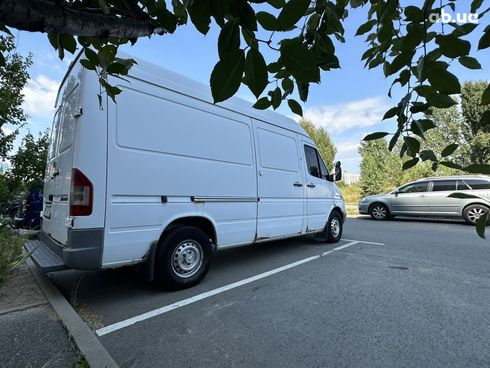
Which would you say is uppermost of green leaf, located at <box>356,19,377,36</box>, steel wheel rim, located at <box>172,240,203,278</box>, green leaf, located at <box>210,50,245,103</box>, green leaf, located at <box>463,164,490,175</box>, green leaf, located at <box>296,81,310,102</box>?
green leaf, located at <box>356,19,377,36</box>

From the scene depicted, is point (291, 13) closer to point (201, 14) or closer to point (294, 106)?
point (201, 14)

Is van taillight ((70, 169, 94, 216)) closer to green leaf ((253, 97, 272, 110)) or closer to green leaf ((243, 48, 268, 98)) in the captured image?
green leaf ((253, 97, 272, 110))

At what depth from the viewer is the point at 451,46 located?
2.70 ft

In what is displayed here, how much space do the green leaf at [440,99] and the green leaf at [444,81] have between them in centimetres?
11

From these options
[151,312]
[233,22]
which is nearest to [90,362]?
[151,312]

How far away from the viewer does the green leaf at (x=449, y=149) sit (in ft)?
3.30

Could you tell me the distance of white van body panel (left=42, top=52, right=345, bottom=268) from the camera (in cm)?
314

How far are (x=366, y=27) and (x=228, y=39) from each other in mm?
1210

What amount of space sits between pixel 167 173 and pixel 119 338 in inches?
70.4

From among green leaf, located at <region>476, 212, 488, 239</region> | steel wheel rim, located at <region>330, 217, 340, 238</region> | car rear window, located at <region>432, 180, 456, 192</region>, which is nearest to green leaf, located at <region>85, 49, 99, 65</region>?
green leaf, located at <region>476, 212, 488, 239</region>

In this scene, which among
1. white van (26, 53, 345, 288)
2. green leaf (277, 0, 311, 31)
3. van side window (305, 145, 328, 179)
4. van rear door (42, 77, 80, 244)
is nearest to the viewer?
green leaf (277, 0, 311, 31)

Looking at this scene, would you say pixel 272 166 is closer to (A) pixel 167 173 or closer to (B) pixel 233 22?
(A) pixel 167 173

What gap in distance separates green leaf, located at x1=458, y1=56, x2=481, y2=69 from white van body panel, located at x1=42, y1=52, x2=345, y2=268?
7.06 feet

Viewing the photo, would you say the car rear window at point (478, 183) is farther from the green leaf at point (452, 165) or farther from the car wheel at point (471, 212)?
the green leaf at point (452, 165)
